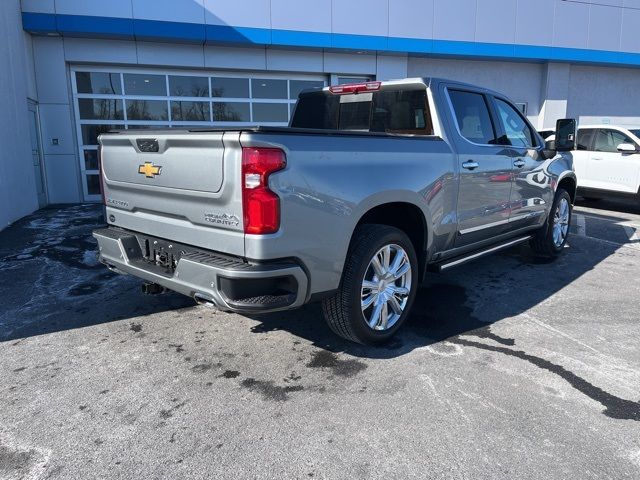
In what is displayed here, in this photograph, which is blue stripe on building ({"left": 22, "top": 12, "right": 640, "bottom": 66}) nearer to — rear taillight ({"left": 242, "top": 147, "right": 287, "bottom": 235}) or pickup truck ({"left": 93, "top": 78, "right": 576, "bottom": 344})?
pickup truck ({"left": 93, "top": 78, "right": 576, "bottom": 344})

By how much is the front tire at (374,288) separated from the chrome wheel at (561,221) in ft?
11.1

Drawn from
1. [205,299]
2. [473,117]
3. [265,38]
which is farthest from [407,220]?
[265,38]

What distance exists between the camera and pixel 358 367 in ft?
11.4

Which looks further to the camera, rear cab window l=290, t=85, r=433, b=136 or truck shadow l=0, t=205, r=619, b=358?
rear cab window l=290, t=85, r=433, b=136

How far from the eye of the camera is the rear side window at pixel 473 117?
4.48 metres

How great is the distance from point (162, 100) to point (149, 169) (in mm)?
9938

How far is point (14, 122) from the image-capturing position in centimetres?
969

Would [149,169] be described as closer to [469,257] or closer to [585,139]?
[469,257]

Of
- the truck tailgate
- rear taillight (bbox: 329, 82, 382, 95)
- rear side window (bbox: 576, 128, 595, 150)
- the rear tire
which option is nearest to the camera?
the truck tailgate

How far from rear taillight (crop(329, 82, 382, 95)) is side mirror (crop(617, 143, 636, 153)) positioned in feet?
25.9

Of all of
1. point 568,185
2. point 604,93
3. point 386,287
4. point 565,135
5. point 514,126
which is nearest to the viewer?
point 386,287

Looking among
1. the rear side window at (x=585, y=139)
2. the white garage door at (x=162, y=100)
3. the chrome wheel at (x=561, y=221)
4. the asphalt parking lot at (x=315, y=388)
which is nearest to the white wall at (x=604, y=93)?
the rear side window at (x=585, y=139)

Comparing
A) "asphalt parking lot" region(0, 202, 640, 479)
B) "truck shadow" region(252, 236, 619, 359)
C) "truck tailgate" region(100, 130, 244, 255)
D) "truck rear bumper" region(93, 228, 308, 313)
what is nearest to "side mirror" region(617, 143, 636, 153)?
"truck shadow" region(252, 236, 619, 359)

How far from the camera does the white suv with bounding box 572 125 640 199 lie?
10.1m
